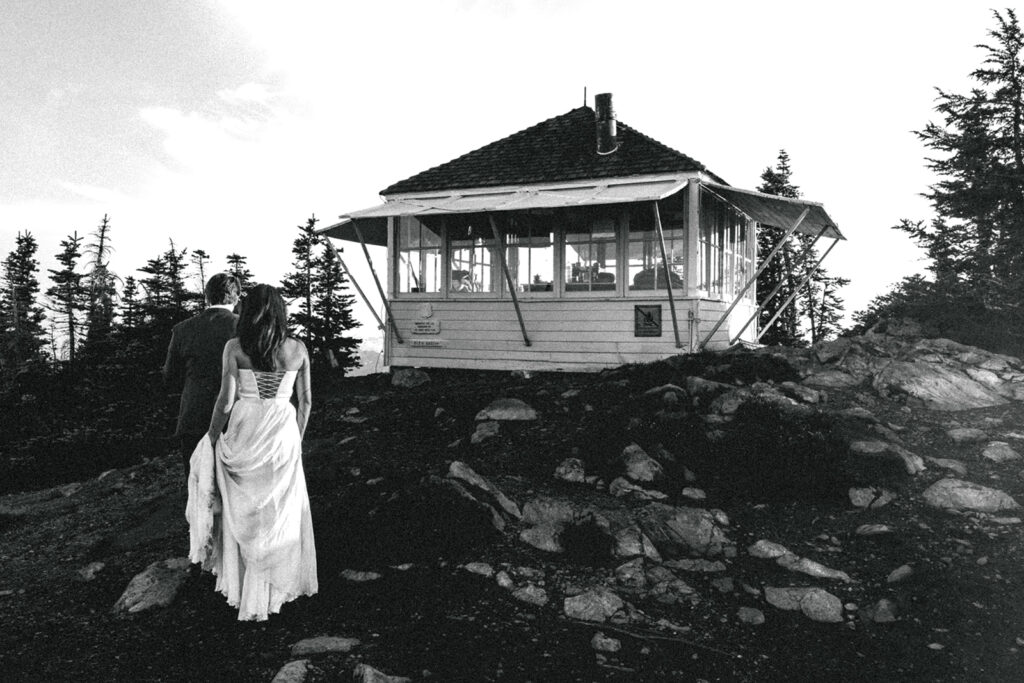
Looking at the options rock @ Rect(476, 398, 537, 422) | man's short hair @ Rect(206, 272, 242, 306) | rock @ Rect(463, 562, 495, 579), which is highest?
man's short hair @ Rect(206, 272, 242, 306)

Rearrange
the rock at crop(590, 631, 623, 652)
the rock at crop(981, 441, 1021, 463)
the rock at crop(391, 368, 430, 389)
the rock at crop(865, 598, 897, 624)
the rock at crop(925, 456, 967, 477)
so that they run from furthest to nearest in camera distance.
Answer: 1. the rock at crop(391, 368, 430, 389)
2. the rock at crop(981, 441, 1021, 463)
3. the rock at crop(925, 456, 967, 477)
4. the rock at crop(865, 598, 897, 624)
5. the rock at crop(590, 631, 623, 652)

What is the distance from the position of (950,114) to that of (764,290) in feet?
47.7

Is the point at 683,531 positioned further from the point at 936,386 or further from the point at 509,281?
the point at 509,281

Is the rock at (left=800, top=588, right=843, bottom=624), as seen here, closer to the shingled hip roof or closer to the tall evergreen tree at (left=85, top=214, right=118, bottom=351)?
the shingled hip roof

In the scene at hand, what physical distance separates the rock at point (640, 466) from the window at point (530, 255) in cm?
657

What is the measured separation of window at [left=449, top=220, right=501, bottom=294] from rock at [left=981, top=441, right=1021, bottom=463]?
888 cm

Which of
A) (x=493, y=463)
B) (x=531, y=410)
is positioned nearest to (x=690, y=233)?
(x=531, y=410)

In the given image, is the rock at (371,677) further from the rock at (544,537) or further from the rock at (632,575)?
the rock at (544,537)

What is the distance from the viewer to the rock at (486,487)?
669 centimetres

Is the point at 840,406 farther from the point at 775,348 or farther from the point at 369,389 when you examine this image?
the point at 369,389

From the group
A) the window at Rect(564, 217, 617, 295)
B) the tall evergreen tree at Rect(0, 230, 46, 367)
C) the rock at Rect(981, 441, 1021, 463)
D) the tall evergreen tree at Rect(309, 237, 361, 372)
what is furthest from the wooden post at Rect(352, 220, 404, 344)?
the tall evergreen tree at Rect(0, 230, 46, 367)

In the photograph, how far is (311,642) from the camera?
4.48 metres

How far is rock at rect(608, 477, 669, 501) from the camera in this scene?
7.32 meters

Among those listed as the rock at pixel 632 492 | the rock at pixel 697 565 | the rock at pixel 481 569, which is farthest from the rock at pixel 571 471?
the rock at pixel 481 569
